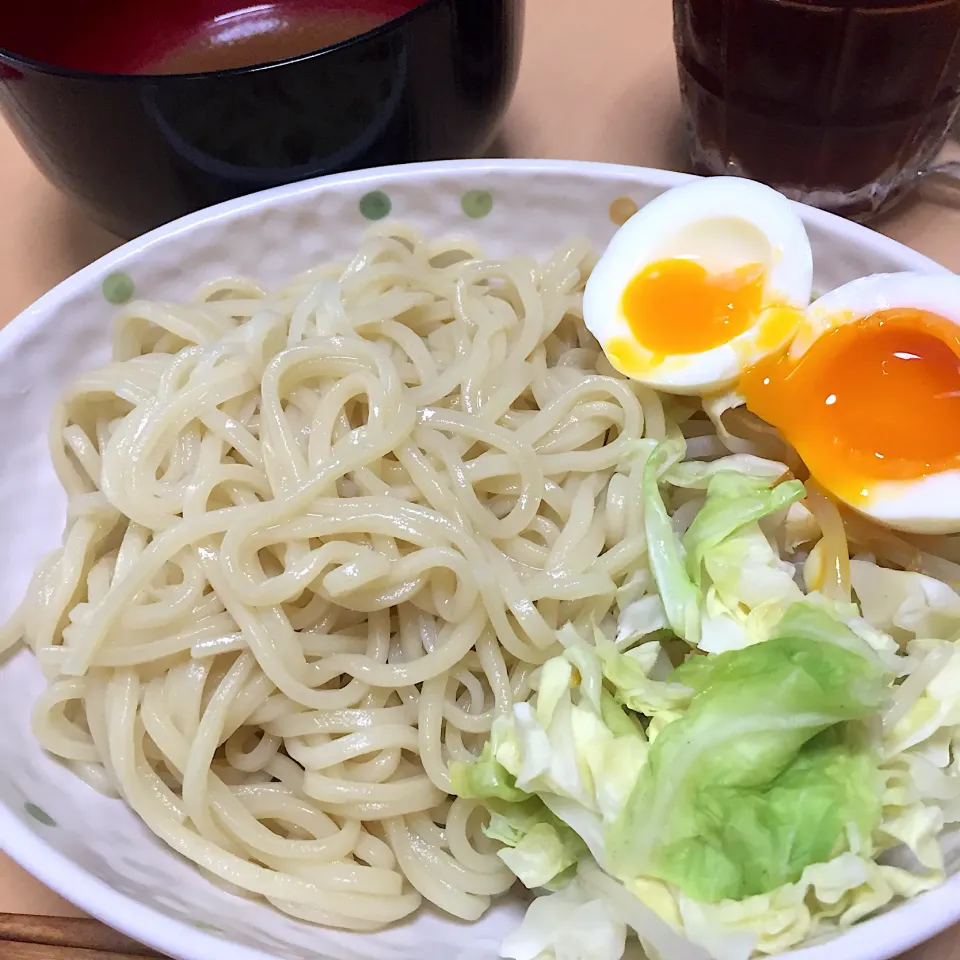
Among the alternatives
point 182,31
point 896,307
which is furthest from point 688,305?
point 182,31

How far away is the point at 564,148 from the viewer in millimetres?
1652

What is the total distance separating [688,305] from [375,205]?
472 millimetres

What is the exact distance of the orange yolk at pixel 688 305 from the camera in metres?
1.08

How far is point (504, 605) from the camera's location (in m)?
0.99

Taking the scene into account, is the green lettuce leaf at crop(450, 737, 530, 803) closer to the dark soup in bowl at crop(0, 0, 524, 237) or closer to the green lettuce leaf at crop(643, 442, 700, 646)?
the green lettuce leaf at crop(643, 442, 700, 646)

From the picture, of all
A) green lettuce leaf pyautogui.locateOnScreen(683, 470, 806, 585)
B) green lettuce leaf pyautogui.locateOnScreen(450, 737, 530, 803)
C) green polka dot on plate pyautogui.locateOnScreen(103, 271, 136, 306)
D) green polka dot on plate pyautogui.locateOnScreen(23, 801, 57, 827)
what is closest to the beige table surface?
green polka dot on plate pyautogui.locateOnScreen(103, 271, 136, 306)

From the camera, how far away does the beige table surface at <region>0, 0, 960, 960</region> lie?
154 cm

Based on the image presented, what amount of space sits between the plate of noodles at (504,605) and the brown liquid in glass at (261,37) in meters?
0.48

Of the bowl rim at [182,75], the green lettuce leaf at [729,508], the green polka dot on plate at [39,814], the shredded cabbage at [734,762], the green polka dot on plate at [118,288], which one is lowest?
the green polka dot on plate at [39,814]

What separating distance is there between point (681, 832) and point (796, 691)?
0.54 ft

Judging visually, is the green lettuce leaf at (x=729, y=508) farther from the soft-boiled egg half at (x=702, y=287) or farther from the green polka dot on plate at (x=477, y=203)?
the green polka dot on plate at (x=477, y=203)

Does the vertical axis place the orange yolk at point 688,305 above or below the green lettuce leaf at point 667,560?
above

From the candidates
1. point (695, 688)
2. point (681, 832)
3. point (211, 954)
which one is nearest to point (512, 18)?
point (695, 688)

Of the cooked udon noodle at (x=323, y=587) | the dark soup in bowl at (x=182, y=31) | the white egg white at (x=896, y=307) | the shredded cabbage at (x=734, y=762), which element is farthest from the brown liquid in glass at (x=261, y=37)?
the shredded cabbage at (x=734, y=762)
